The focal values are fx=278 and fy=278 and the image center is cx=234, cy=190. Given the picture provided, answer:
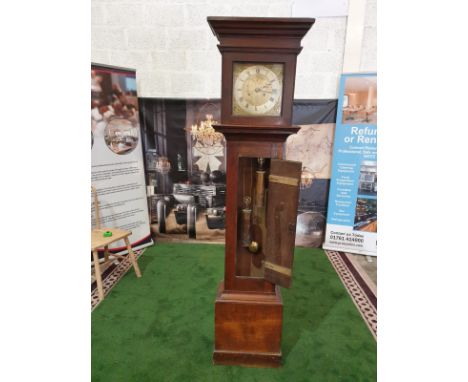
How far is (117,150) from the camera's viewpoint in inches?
113

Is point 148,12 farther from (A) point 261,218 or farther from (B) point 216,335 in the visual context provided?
(B) point 216,335

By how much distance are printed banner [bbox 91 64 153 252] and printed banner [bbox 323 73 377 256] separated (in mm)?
2165

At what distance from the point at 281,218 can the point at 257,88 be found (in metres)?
0.69

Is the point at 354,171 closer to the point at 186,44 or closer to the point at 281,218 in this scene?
the point at 281,218

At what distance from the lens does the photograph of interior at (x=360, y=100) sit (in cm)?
286

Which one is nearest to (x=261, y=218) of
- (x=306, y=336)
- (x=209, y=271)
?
(x=306, y=336)

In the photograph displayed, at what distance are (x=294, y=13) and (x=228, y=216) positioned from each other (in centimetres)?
238

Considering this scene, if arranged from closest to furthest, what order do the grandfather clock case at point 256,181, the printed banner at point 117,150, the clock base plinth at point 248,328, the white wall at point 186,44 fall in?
the grandfather clock case at point 256,181, the clock base plinth at point 248,328, the printed banner at point 117,150, the white wall at point 186,44

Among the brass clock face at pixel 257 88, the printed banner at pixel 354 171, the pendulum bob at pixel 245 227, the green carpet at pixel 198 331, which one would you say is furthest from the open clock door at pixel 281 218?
the printed banner at pixel 354 171

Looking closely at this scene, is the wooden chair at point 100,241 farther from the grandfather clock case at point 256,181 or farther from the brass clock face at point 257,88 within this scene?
the brass clock face at point 257,88

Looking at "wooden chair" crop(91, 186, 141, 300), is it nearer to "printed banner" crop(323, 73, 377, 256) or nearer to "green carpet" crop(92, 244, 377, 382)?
"green carpet" crop(92, 244, 377, 382)

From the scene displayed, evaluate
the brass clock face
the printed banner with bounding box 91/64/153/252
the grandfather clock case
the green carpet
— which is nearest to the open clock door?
the grandfather clock case

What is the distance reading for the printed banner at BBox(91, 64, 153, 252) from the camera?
2715mm

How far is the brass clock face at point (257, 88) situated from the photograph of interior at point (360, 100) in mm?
1802
